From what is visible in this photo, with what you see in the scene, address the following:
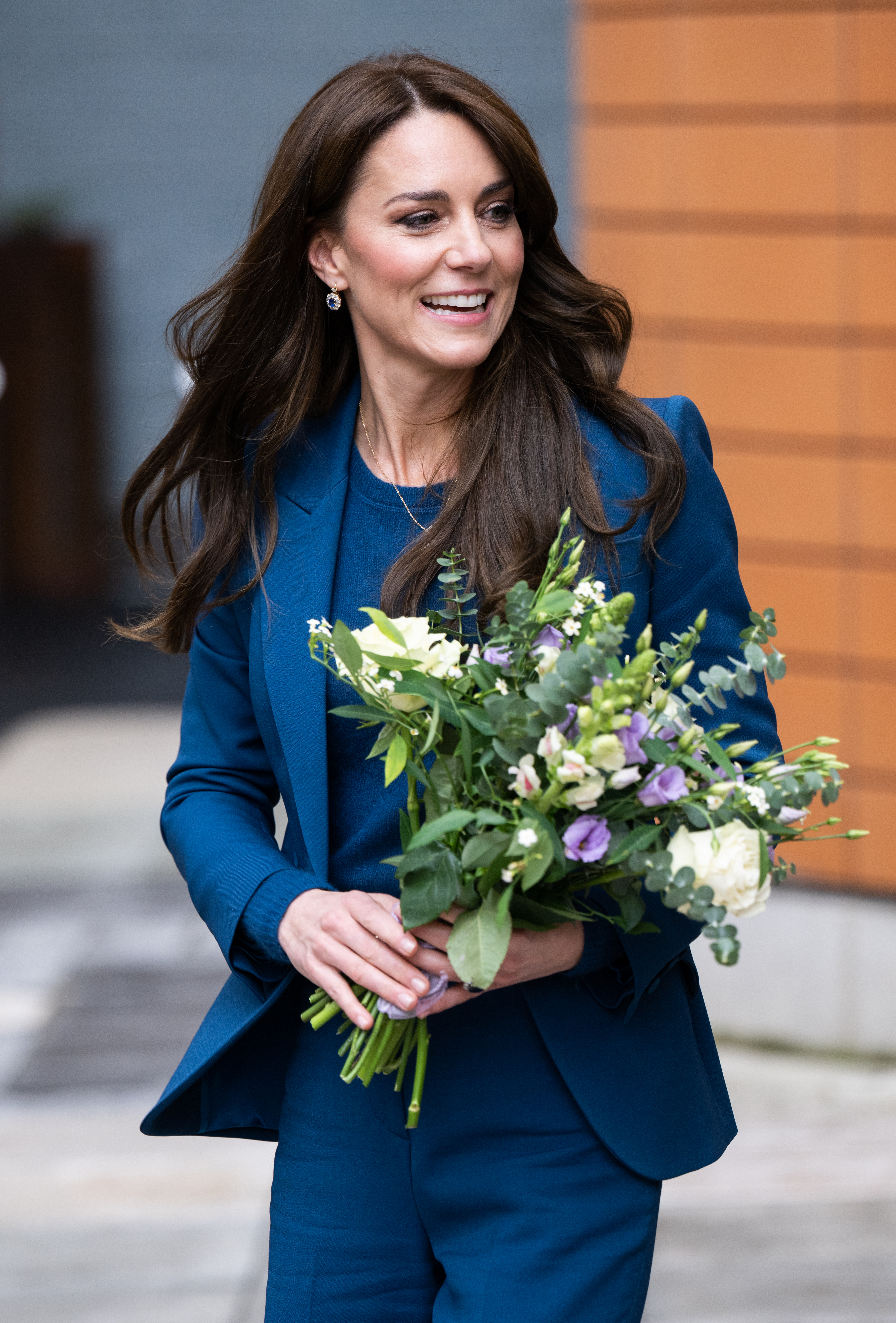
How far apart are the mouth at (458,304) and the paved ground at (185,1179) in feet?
7.26

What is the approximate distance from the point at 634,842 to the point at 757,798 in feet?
0.39

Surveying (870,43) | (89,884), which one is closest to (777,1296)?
(870,43)

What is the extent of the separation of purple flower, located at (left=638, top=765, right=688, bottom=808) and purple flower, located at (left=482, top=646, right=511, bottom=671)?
0.56 feet

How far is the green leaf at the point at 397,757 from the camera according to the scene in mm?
1634

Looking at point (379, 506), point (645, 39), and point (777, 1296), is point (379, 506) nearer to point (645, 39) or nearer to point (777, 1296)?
point (777, 1296)

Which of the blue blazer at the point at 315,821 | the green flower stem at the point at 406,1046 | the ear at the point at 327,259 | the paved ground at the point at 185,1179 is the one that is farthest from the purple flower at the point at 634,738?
the paved ground at the point at 185,1179

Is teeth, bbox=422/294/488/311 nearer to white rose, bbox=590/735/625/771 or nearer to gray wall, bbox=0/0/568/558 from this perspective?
white rose, bbox=590/735/625/771

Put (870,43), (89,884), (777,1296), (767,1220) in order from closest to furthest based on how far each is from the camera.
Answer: (777,1296)
(767,1220)
(870,43)
(89,884)

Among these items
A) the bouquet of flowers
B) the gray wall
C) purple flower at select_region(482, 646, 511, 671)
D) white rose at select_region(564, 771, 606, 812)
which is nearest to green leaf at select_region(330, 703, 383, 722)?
the bouquet of flowers

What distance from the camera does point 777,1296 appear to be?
11.1ft

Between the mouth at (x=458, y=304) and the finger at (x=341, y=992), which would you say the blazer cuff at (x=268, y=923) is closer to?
the finger at (x=341, y=992)

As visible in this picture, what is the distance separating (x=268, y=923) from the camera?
1.91 m

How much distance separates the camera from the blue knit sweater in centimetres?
193

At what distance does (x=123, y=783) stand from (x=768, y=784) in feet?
20.1
